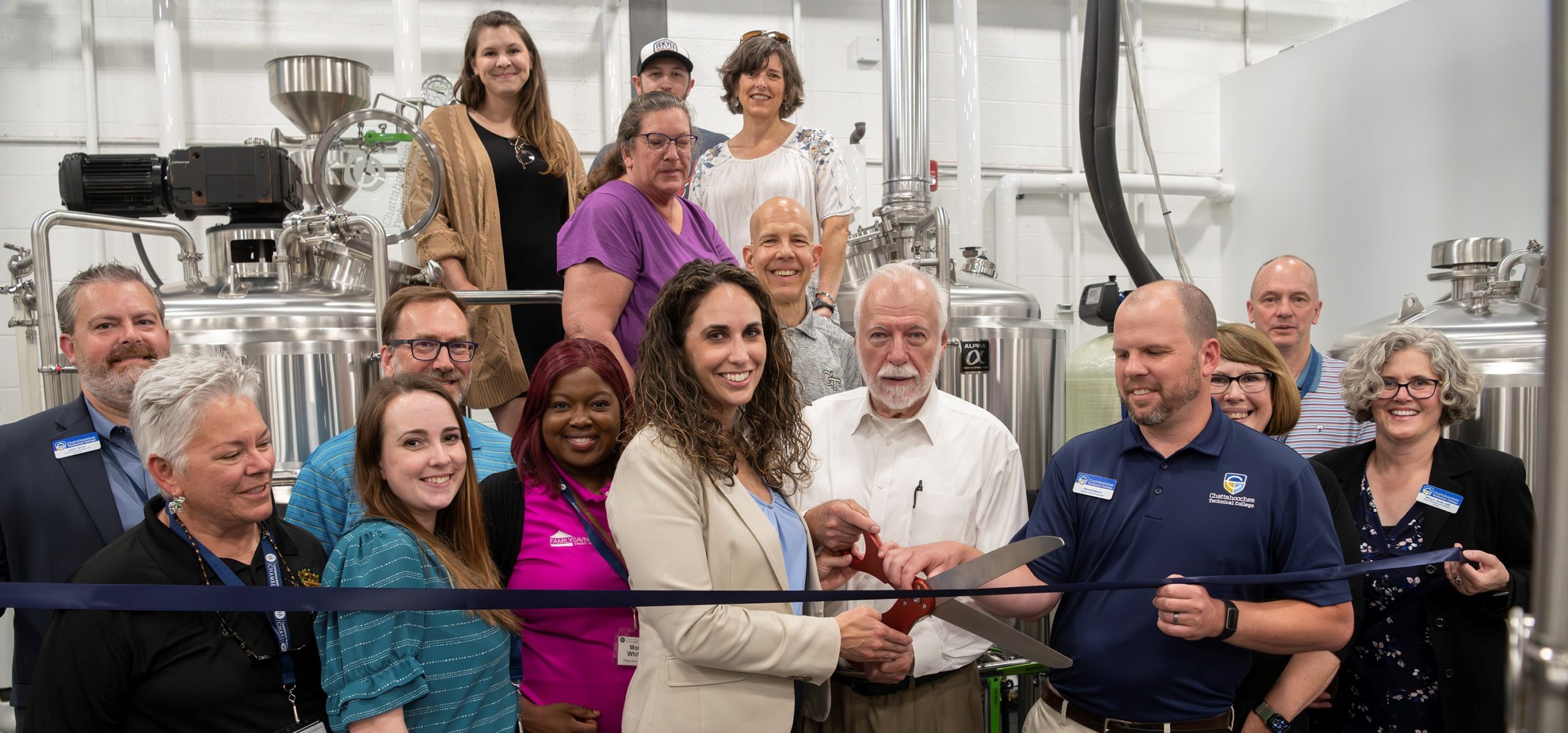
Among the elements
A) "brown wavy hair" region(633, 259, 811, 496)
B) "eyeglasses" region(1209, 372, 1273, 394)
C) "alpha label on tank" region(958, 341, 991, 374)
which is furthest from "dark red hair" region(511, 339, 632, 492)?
"alpha label on tank" region(958, 341, 991, 374)

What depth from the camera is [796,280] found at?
2.88 metres

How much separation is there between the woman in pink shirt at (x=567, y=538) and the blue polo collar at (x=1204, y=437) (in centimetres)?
106

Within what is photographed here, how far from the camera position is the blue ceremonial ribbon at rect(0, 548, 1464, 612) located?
4.92ft

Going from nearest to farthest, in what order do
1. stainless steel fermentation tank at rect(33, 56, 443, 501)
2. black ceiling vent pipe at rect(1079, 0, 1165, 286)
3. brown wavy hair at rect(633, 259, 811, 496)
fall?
brown wavy hair at rect(633, 259, 811, 496)
stainless steel fermentation tank at rect(33, 56, 443, 501)
black ceiling vent pipe at rect(1079, 0, 1165, 286)

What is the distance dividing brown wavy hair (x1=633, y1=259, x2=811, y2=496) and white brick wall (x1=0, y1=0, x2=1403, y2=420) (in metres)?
4.03

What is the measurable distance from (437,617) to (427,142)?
6.25ft

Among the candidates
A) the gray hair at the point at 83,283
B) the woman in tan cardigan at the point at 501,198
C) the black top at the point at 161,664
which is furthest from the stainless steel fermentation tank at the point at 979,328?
the black top at the point at 161,664

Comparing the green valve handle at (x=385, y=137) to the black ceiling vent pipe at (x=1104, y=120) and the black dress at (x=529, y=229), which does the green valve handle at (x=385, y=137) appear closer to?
the black dress at (x=529, y=229)

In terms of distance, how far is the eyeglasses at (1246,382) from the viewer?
9.21 ft

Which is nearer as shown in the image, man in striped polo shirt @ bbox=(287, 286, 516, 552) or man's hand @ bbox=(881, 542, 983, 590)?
man's hand @ bbox=(881, 542, 983, 590)

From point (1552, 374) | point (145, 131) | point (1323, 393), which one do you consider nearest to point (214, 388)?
point (1552, 374)

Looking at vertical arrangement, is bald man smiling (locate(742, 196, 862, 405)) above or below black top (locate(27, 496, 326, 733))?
above

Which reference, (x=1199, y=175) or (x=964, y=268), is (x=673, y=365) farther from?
(x=1199, y=175)

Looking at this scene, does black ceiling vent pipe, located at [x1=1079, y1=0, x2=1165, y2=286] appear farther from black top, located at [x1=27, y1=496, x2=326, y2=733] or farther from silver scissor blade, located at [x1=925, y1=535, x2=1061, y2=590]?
black top, located at [x1=27, y1=496, x2=326, y2=733]
